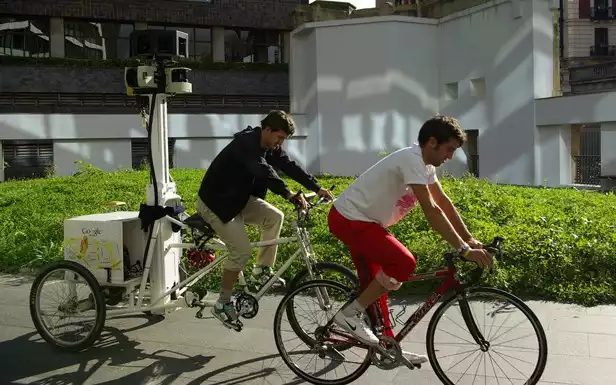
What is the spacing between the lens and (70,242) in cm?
591

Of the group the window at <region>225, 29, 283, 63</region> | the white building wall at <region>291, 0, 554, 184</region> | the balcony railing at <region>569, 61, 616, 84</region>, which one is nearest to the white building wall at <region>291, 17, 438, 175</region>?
the white building wall at <region>291, 0, 554, 184</region>

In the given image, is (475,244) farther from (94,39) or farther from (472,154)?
(94,39)

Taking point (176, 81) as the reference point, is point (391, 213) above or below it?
below

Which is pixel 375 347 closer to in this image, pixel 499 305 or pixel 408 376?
pixel 408 376

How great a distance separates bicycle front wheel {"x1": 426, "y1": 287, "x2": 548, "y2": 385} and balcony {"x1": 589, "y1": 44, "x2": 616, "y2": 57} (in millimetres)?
62925

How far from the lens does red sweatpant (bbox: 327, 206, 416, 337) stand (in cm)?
427

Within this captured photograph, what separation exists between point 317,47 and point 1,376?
20495mm

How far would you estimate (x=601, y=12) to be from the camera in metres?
60.9

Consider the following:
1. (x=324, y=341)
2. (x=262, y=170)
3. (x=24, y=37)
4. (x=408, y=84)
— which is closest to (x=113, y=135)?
(x=408, y=84)

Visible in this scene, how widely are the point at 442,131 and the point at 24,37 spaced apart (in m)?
33.6

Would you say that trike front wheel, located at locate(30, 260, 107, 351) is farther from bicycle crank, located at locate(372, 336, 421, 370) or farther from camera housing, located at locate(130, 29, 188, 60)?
bicycle crank, located at locate(372, 336, 421, 370)

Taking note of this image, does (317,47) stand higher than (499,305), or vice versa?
(317,47)

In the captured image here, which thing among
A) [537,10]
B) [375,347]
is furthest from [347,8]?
[375,347]

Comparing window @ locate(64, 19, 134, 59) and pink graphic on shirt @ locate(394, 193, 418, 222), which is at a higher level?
window @ locate(64, 19, 134, 59)
